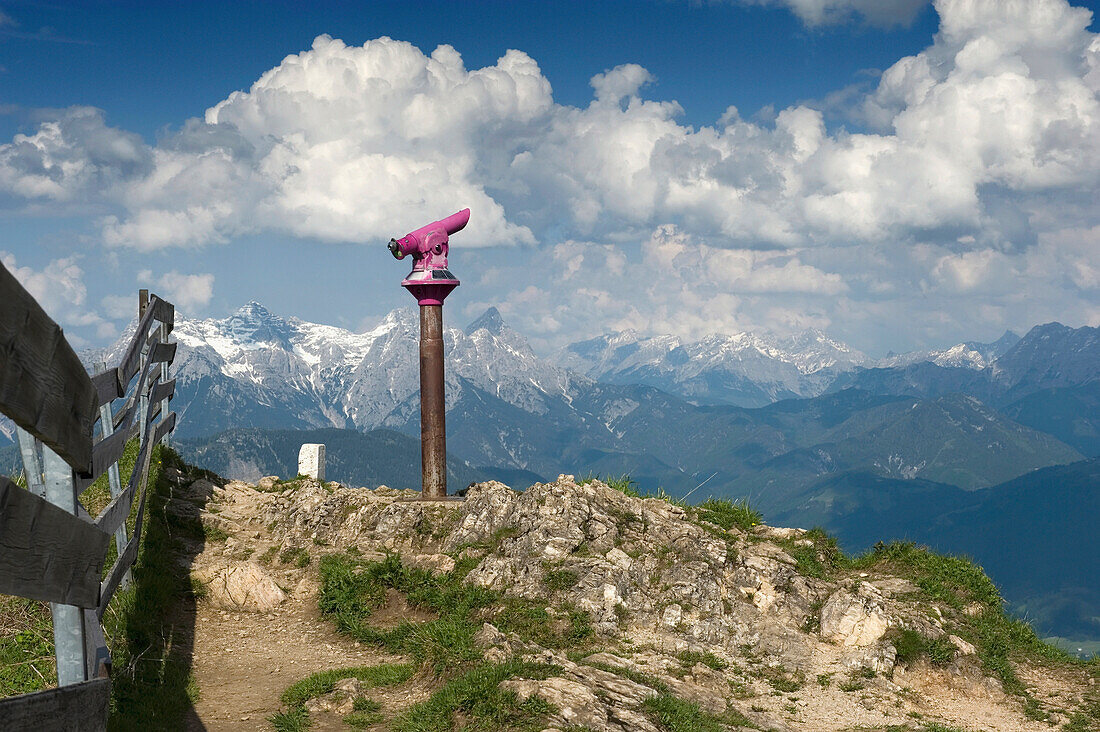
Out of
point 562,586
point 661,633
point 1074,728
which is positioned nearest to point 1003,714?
point 1074,728

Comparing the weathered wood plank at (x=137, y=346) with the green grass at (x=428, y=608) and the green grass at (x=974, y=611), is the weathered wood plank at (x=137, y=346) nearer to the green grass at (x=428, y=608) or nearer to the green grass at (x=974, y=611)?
the green grass at (x=428, y=608)

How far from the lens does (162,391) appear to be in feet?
56.5

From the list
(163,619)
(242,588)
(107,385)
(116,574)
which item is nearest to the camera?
(107,385)

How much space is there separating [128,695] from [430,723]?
349cm

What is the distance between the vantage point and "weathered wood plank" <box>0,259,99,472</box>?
9.13 ft

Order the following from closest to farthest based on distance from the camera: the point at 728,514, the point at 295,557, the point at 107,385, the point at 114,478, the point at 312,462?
the point at 107,385, the point at 114,478, the point at 295,557, the point at 728,514, the point at 312,462

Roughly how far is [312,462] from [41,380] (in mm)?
19876

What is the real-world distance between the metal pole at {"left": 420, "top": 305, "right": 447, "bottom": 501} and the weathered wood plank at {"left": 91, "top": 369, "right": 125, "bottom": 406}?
10984 millimetres

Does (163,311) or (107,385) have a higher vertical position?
(163,311)

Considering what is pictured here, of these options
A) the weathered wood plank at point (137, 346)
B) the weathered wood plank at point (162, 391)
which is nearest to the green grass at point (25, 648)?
the weathered wood plank at point (137, 346)

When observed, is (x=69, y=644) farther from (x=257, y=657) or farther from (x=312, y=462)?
(x=312, y=462)

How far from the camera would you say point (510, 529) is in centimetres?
1648

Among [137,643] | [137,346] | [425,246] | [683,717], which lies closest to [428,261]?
[425,246]

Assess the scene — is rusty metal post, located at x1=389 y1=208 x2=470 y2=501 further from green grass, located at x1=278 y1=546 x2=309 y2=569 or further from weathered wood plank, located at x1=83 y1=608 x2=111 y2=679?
weathered wood plank, located at x1=83 y1=608 x2=111 y2=679
